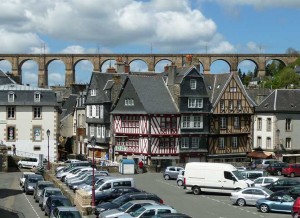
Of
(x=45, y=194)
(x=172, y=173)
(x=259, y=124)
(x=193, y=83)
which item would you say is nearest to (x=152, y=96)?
(x=193, y=83)

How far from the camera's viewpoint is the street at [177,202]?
30.5 metres

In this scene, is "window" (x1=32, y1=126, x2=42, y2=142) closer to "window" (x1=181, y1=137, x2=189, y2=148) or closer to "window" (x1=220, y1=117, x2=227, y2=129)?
"window" (x1=181, y1=137, x2=189, y2=148)

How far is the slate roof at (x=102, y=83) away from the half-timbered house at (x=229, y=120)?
9.84 m

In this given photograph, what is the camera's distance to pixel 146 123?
58.4m

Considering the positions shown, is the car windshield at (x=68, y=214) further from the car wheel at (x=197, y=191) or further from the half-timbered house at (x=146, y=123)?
the half-timbered house at (x=146, y=123)

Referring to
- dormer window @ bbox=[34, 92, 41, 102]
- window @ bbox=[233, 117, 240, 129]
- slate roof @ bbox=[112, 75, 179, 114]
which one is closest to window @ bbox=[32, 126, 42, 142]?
dormer window @ bbox=[34, 92, 41, 102]

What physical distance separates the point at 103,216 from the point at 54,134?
3723cm

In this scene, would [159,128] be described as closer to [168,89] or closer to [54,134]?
[168,89]

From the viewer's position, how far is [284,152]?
65.2 metres

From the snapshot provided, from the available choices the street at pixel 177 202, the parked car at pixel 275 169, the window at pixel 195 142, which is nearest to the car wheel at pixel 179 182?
the street at pixel 177 202

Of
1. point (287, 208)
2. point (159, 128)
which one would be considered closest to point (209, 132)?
point (159, 128)

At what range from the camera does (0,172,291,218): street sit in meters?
30.5

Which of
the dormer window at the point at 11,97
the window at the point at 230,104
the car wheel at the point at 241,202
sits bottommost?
the car wheel at the point at 241,202

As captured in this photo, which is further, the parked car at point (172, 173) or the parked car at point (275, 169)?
the parked car at point (275, 169)
